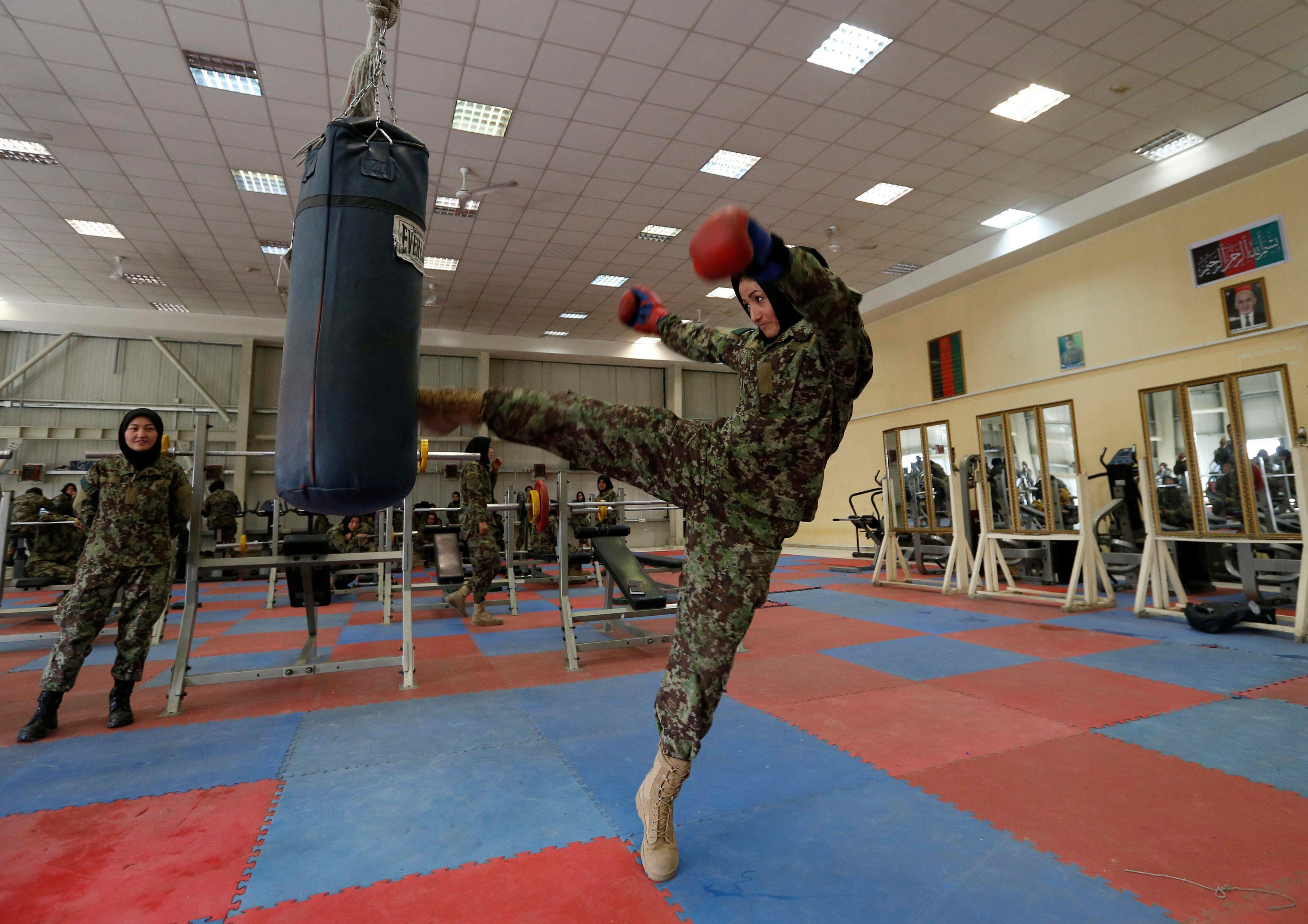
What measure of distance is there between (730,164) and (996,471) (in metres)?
5.50

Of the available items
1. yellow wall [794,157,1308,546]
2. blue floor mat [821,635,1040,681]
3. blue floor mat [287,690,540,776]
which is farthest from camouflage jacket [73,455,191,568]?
yellow wall [794,157,1308,546]

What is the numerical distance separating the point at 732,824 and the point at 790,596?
543 centimetres

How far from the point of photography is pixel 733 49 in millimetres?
6055

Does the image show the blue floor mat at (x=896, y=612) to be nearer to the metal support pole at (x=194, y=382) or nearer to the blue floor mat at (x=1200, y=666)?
the blue floor mat at (x=1200, y=666)

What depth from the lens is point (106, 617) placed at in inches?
121

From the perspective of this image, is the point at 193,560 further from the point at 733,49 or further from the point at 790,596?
the point at 733,49

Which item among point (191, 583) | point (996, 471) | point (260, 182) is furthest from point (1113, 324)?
point (260, 182)

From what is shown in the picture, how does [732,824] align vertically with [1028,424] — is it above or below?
below

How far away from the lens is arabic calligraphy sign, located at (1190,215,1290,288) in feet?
23.6

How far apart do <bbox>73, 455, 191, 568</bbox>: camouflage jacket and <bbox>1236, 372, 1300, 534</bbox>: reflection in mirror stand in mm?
8136

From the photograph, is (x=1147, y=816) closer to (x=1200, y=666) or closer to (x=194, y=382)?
(x=1200, y=666)

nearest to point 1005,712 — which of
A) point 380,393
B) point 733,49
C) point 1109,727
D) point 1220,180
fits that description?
point 1109,727

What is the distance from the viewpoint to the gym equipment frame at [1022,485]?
6.65 m

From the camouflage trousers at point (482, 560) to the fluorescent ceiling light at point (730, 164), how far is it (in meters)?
5.64
